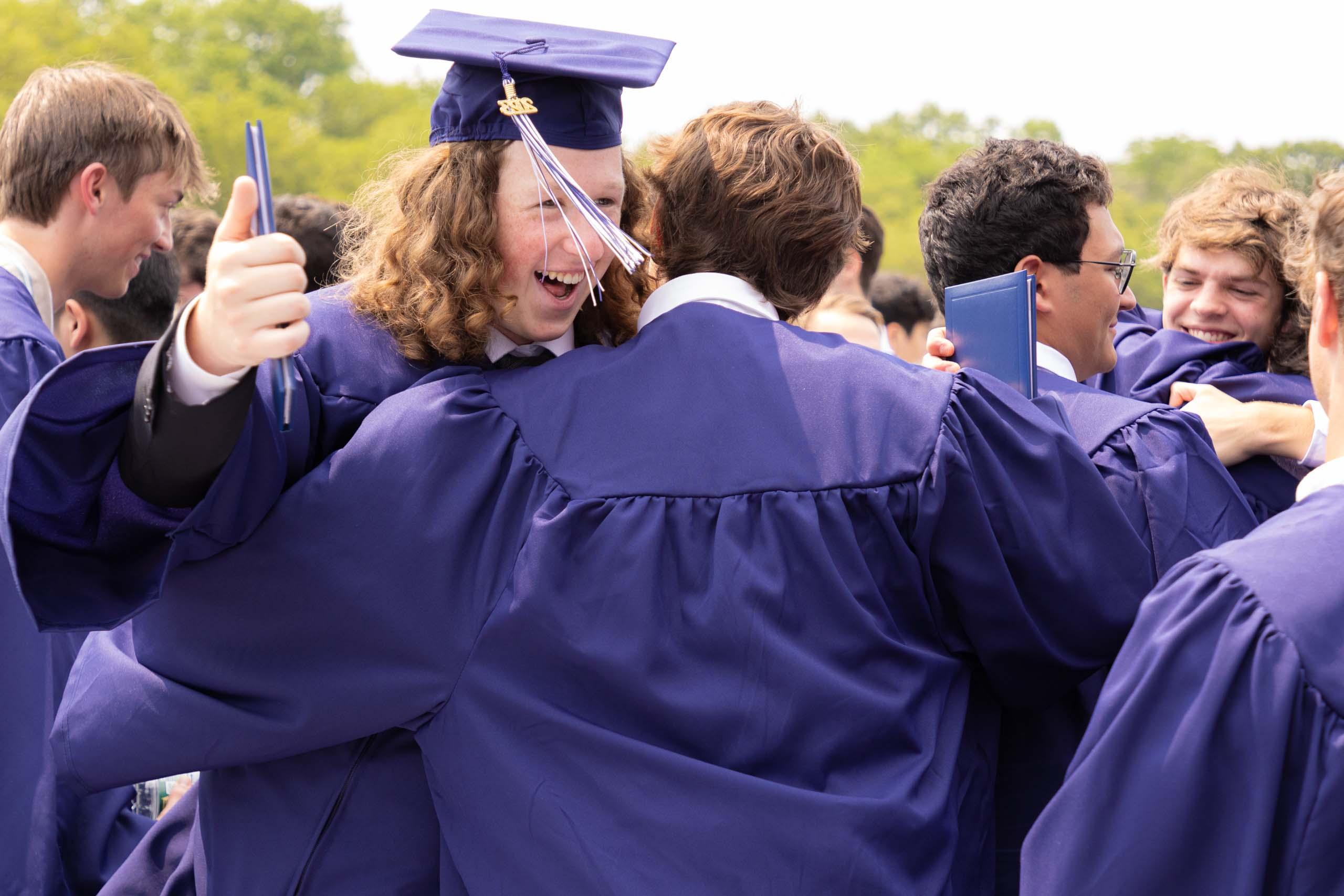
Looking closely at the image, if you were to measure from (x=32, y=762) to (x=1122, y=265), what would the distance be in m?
2.68

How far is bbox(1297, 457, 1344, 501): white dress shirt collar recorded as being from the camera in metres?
1.61

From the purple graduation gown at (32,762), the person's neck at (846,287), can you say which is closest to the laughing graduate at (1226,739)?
the purple graduation gown at (32,762)

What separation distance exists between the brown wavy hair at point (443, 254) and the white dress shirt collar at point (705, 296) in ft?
0.62

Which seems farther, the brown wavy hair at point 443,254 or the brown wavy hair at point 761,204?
the brown wavy hair at point 761,204

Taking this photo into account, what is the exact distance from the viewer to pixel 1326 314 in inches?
67.0

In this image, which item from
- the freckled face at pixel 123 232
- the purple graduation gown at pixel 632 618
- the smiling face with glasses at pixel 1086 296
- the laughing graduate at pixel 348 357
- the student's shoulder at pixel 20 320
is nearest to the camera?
the laughing graduate at pixel 348 357

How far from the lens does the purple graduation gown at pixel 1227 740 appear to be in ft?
4.77

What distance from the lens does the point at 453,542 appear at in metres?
2.02

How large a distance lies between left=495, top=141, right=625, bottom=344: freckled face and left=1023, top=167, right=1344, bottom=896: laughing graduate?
1160 mm

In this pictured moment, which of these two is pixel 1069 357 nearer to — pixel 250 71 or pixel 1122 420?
pixel 1122 420

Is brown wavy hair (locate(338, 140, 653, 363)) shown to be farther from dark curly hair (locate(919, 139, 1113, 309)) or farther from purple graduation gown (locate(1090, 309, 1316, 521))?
purple graduation gown (locate(1090, 309, 1316, 521))

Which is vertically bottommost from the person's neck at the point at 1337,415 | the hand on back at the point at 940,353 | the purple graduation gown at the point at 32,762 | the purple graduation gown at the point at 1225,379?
the purple graduation gown at the point at 32,762

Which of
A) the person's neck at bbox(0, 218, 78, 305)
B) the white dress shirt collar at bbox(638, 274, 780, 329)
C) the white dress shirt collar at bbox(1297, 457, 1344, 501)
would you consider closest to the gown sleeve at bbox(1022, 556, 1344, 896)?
the white dress shirt collar at bbox(1297, 457, 1344, 501)

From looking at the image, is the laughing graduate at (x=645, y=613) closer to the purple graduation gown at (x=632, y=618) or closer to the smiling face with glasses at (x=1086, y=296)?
the purple graduation gown at (x=632, y=618)
